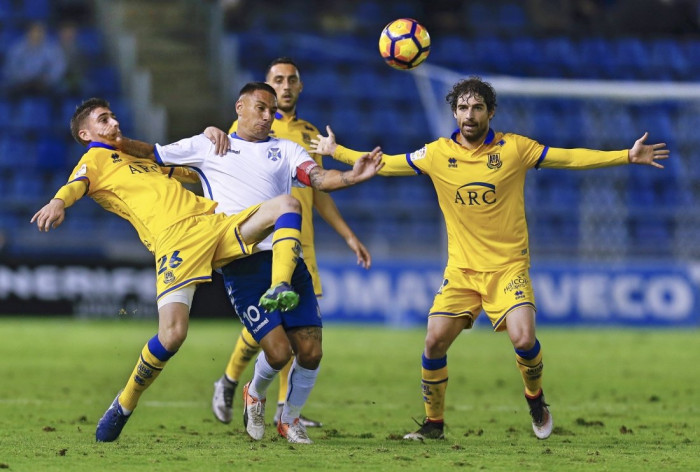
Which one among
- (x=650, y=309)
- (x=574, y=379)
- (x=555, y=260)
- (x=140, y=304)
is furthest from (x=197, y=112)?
(x=574, y=379)

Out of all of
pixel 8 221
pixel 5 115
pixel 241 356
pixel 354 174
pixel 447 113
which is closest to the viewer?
pixel 354 174

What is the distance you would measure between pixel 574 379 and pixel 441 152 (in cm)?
513

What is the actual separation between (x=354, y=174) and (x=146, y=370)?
1668 mm

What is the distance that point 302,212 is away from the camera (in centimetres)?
848

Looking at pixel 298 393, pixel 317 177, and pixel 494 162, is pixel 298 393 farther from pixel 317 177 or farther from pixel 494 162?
pixel 494 162

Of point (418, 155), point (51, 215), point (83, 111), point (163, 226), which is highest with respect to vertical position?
point (83, 111)

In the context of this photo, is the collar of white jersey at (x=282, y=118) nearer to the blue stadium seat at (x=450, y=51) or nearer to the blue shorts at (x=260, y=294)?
the blue shorts at (x=260, y=294)

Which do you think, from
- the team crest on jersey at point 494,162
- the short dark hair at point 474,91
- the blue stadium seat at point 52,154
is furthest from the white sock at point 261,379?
the blue stadium seat at point 52,154

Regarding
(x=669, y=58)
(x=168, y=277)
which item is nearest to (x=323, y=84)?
(x=669, y=58)

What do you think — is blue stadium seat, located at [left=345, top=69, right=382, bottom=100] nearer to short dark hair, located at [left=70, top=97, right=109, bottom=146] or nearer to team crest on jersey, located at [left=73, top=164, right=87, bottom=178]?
short dark hair, located at [left=70, top=97, right=109, bottom=146]

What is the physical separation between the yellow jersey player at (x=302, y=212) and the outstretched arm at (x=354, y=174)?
1.31 metres

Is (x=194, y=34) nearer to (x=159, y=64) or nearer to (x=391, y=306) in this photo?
(x=159, y=64)

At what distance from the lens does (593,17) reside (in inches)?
992

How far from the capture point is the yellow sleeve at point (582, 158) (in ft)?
24.0
